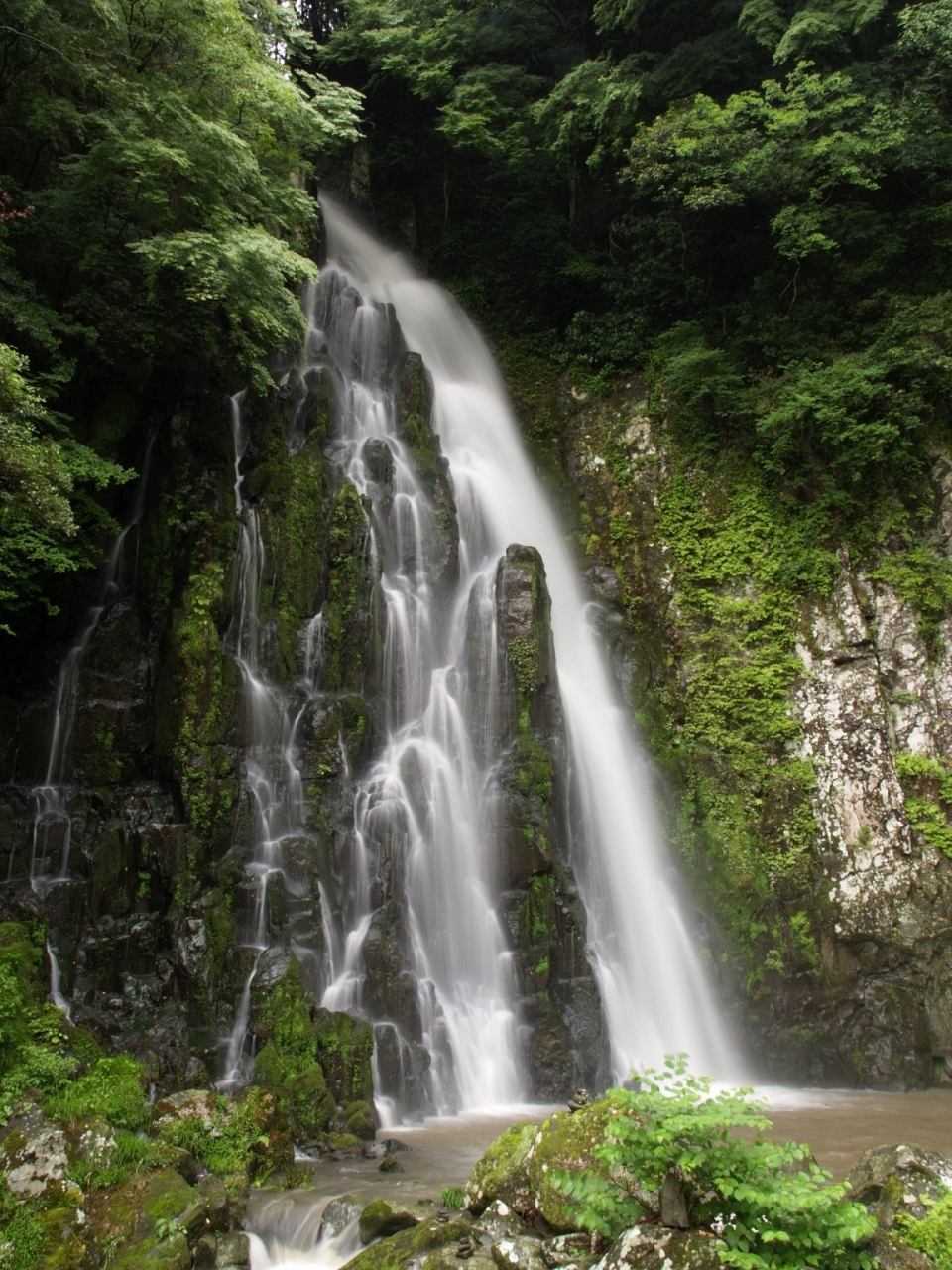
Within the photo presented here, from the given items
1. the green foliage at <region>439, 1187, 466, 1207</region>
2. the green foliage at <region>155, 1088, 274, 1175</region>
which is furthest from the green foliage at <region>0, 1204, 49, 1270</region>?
the green foliage at <region>439, 1187, 466, 1207</region>

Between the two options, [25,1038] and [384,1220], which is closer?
[384,1220]

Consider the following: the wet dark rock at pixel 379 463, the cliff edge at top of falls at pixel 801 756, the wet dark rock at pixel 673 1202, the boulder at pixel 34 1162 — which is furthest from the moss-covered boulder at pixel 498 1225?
the wet dark rock at pixel 379 463

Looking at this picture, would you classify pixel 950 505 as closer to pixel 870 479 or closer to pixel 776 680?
pixel 870 479

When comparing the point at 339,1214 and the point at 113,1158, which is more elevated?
the point at 113,1158

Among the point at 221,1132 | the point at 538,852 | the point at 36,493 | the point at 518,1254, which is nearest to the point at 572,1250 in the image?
the point at 518,1254

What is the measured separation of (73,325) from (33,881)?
275 inches

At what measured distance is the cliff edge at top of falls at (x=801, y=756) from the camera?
38.2 feet

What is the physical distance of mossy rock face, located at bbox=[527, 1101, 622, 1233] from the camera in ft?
18.5

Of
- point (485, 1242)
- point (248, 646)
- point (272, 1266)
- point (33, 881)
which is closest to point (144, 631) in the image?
point (248, 646)

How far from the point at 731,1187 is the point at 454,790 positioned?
8089mm

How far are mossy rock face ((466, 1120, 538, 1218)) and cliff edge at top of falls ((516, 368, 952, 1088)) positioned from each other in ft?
21.9

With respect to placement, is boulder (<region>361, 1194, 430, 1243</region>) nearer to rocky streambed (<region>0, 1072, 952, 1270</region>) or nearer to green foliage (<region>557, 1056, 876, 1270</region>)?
rocky streambed (<region>0, 1072, 952, 1270</region>)

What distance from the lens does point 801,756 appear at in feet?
42.0

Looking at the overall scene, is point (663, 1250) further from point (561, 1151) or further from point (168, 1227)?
point (168, 1227)
